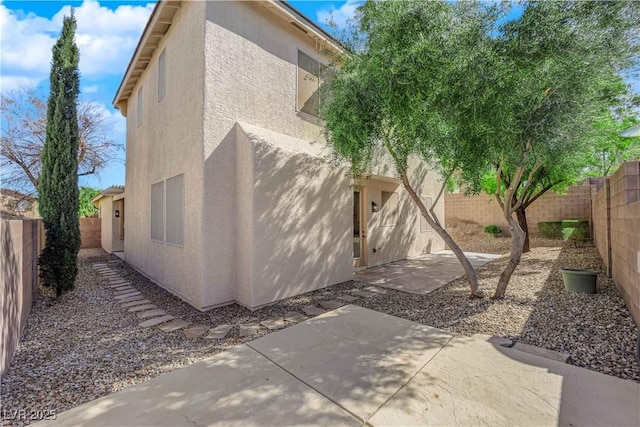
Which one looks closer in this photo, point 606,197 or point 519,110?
point 519,110

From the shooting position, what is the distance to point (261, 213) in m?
6.52

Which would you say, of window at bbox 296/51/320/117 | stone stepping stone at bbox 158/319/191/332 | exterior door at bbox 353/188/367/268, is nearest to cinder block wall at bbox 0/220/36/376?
stone stepping stone at bbox 158/319/191/332

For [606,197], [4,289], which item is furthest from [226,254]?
[606,197]

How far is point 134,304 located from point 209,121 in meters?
4.93

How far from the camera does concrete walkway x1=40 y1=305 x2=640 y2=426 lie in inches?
116

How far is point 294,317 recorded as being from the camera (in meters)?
6.02

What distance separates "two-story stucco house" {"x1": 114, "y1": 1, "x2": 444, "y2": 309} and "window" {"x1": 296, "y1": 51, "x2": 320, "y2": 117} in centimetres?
4

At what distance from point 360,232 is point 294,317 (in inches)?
203

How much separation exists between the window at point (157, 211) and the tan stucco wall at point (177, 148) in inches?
10.0

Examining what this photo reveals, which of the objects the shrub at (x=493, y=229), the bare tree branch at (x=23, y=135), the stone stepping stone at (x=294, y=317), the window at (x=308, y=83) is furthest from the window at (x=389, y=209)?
the bare tree branch at (x=23, y=135)

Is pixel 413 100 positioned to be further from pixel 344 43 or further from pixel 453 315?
pixel 453 315

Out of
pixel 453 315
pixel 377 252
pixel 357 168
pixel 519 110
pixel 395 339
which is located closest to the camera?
pixel 395 339

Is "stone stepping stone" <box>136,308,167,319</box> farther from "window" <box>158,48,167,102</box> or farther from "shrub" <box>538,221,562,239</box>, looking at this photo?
"shrub" <box>538,221,562,239</box>

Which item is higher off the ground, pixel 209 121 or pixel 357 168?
pixel 209 121
